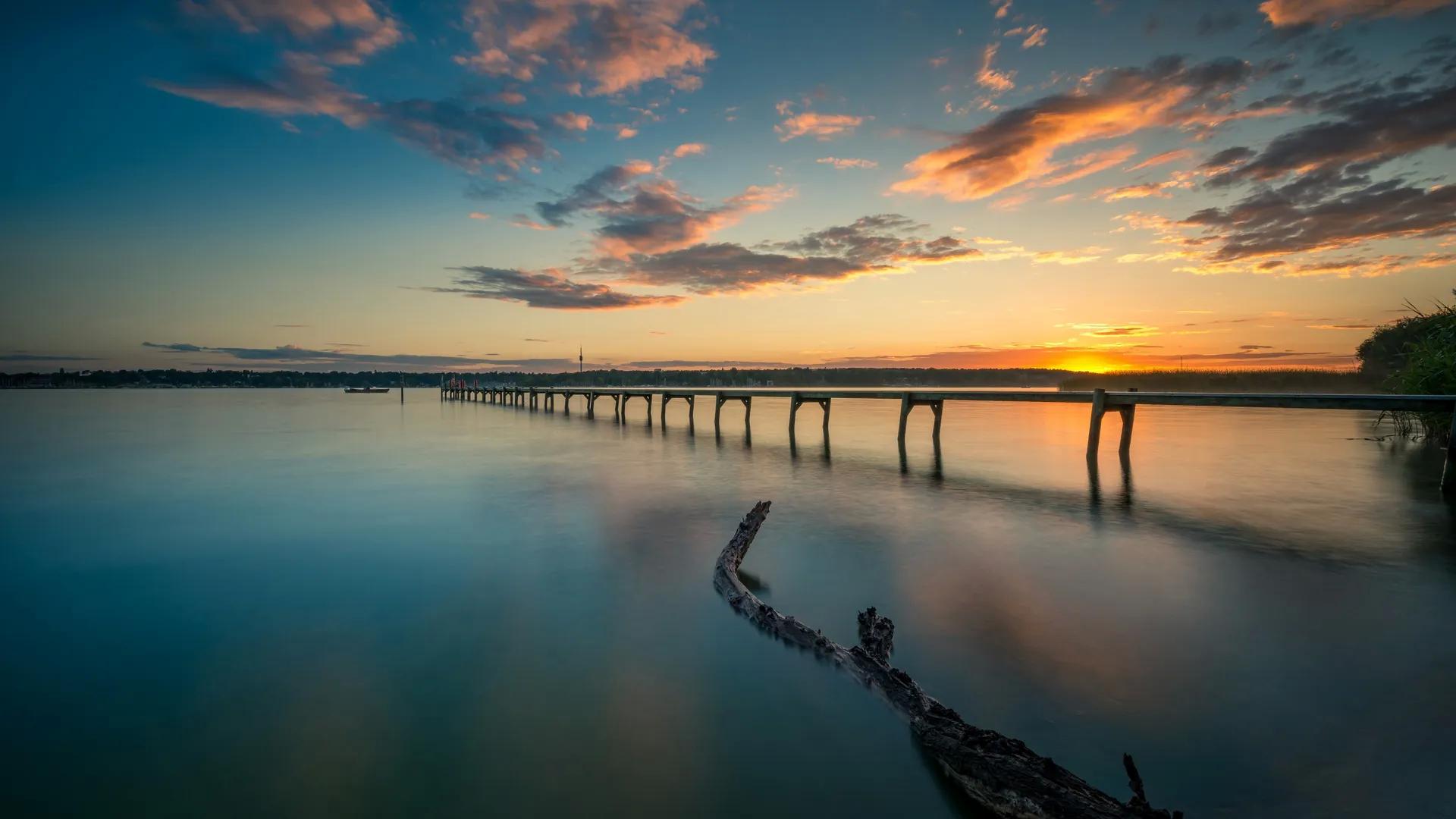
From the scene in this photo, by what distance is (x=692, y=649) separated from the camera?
17.3 ft

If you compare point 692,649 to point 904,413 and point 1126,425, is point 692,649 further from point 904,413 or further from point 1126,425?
point 904,413

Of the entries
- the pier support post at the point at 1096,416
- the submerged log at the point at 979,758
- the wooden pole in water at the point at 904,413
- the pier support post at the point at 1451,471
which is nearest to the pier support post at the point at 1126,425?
the pier support post at the point at 1096,416

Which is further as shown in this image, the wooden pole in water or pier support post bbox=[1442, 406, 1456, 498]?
the wooden pole in water

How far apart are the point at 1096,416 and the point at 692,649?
617 inches

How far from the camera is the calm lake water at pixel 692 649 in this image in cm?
349

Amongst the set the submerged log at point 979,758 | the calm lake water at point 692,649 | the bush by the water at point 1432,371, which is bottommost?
the calm lake water at point 692,649

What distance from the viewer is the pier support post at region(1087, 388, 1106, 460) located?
1636 cm

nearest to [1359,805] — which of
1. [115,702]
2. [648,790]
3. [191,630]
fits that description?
[648,790]

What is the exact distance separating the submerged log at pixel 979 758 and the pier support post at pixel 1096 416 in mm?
14300

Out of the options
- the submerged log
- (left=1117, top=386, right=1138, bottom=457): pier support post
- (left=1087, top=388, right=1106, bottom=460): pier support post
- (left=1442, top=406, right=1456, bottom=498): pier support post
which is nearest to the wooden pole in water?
(left=1087, top=388, right=1106, bottom=460): pier support post

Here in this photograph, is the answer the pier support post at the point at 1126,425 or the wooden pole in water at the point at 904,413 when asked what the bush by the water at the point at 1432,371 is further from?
the wooden pole in water at the point at 904,413

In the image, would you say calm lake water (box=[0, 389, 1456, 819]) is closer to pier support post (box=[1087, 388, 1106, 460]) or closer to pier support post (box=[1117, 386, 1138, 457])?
pier support post (box=[1087, 388, 1106, 460])

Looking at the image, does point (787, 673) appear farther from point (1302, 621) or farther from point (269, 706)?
point (1302, 621)

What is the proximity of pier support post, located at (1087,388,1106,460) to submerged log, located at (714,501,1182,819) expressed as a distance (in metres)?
14.3
